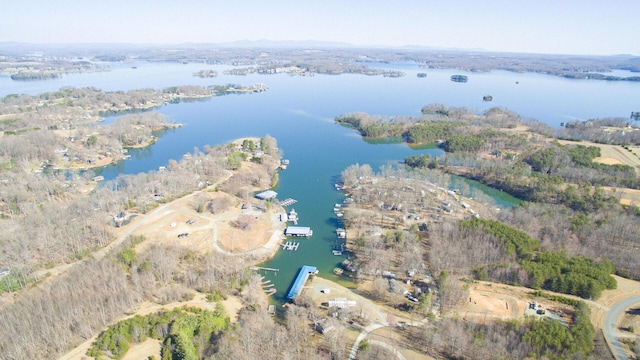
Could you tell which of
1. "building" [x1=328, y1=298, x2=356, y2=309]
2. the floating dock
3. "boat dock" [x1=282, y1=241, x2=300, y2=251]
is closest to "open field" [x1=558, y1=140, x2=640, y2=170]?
"boat dock" [x1=282, y1=241, x2=300, y2=251]

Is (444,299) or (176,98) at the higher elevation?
(176,98)

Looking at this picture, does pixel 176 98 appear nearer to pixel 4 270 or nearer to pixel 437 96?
pixel 437 96

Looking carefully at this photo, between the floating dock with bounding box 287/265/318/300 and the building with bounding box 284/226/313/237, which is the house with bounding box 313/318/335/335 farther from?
the building with bounding box 284/226/313/237

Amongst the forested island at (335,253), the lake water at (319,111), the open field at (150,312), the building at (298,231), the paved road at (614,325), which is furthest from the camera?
the lake water at (319,111)

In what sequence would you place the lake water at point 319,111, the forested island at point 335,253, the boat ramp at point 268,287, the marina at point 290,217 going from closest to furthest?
the forested island at point 335,253 < the boat ramp at point 268,287 < the marina at point 290,217 < the lake water at point 319,111

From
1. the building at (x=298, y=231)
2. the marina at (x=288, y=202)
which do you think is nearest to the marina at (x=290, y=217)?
the building at (x=298, y=231)

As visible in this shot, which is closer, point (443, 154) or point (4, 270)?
point (4, 270)

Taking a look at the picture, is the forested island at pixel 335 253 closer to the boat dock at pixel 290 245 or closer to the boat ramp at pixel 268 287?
the boat dock at pixel 290 245

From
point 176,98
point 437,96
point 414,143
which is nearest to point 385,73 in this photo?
point 437,96

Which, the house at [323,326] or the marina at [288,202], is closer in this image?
the house at [323,326]
